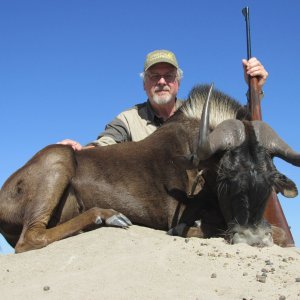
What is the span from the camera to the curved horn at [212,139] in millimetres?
6246

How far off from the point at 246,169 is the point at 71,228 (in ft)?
7.39

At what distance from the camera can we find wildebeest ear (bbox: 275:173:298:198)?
640cm

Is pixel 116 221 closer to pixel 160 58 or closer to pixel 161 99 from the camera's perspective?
pixel 161 99

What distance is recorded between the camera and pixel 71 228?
646cm

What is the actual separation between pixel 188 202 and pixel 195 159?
3.12ft

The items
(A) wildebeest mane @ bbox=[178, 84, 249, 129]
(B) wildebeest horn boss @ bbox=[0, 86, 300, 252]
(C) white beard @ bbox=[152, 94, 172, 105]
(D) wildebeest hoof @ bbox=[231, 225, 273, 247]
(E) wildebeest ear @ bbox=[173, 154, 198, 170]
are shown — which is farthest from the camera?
(C) white beard @ bbox=[152, 94, 172, 105]

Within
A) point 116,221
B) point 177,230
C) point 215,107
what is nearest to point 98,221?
point 116,221

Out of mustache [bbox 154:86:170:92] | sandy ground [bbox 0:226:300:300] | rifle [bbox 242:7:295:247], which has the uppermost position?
mustache [bbox 154:86:170:92]

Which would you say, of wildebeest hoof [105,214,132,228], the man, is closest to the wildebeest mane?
the man

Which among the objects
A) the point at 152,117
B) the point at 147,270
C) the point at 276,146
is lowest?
the point at 147,270

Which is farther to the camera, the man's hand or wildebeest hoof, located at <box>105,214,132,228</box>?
the man's hand

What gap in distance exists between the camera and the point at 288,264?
16.1ft

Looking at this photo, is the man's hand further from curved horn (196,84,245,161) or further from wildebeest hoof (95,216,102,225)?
wildebeest hoof (95,216,102,225)

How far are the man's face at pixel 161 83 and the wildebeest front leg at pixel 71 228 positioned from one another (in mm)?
3385
